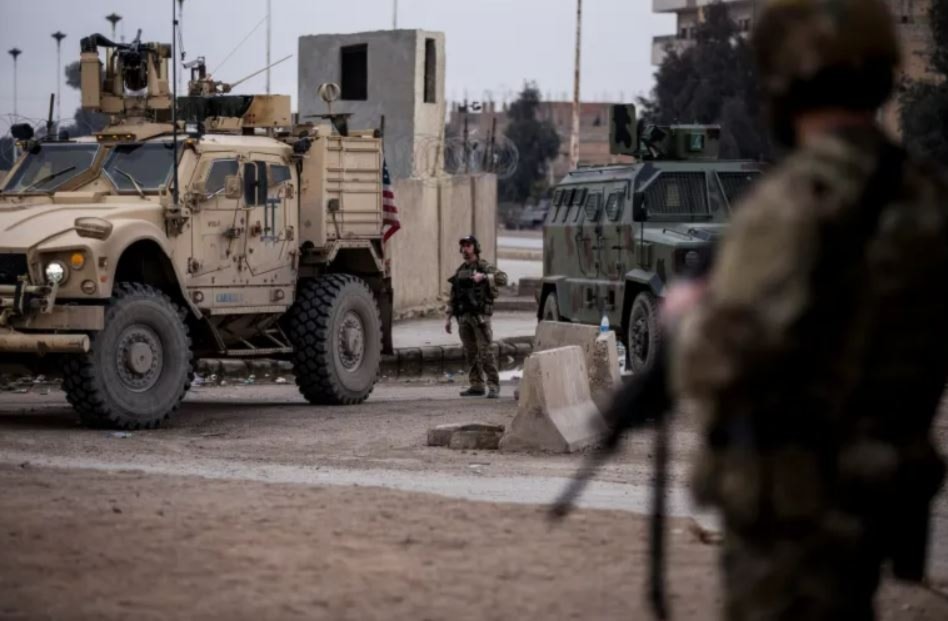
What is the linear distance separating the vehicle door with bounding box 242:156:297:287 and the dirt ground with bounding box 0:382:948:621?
3313 mm

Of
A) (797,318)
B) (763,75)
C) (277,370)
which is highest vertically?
(763,75)

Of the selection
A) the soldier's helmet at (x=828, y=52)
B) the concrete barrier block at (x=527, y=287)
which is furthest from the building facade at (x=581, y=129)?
the soldier's helmet at (x=828, y=52)

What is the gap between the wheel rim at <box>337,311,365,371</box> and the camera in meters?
15.9

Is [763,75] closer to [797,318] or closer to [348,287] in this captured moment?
[797,318]

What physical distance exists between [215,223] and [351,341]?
2.01m

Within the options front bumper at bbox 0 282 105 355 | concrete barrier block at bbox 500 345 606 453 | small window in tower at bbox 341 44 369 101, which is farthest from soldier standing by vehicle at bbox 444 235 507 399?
small window in tower at bbox 341 44 369 101

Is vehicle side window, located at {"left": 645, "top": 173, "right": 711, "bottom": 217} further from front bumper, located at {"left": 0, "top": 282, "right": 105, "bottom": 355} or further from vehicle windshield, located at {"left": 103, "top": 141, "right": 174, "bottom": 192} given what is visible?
front bumper, located at {"left": 0, "top": 282, "right": 105, "bottom": 355}

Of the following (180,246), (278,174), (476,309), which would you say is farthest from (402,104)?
(180,246)

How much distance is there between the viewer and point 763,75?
141 inches

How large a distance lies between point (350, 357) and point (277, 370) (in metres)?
4.36

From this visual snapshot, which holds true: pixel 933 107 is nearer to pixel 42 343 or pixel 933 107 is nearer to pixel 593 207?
pixel 593 207

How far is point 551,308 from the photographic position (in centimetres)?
2039

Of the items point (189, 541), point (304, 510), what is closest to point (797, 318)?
Answer: point (189, 541)

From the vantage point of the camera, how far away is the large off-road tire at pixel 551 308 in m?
20.1
